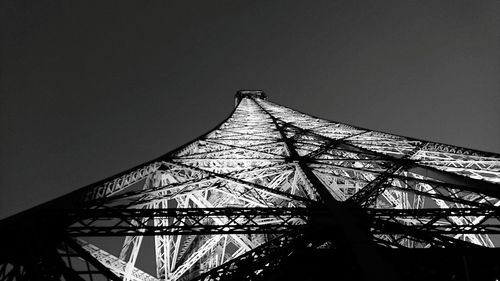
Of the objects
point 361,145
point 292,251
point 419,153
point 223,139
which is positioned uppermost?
point 223,139

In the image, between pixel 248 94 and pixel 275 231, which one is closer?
pixel 275 231

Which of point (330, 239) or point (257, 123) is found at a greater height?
point (257, 123)

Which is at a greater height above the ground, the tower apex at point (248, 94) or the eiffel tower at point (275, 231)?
the tower apex at point (248, 94)

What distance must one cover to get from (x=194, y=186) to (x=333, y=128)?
12020 mm

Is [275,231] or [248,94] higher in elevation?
[248,94]

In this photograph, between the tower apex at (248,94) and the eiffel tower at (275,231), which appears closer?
the eiffel tower at (275,231)

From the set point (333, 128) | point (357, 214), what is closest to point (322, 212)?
point (357, 214)

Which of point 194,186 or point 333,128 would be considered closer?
point 194,186

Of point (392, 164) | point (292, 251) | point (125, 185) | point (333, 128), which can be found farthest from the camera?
point (333, 128)

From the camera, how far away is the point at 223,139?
55.7 feet

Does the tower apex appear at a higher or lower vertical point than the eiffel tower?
higher

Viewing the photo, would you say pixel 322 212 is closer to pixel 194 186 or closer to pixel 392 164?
pixel 194 186

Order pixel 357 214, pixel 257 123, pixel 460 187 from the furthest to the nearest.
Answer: pixel 257 123
pixel 460 187
pixel 357 214

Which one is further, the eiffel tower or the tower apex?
the tower apex
